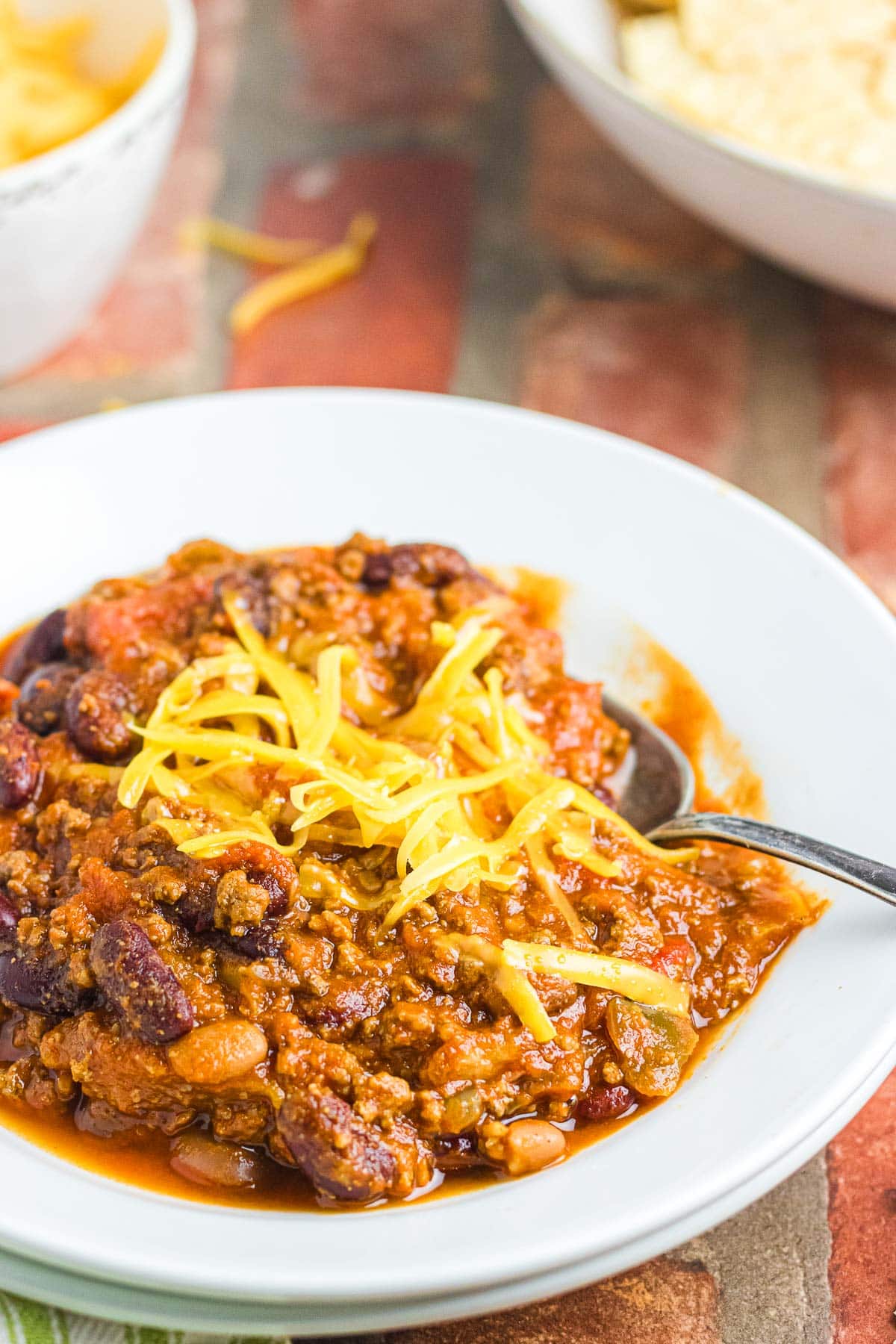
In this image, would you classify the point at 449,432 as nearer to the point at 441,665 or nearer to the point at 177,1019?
the point at 441,665

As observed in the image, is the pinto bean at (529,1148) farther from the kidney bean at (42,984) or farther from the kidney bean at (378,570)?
the kidney bean at (378,570)

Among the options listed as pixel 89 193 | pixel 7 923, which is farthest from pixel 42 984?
pixel 89 193

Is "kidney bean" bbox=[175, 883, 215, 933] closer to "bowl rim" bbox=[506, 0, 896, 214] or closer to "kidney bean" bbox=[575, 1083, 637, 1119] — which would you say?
"kidney bean" bbox=[575, 1083, 637, 1119]

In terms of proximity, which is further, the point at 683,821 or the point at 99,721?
the point at 683,821

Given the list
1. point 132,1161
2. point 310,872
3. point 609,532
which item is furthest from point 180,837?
point 609,532

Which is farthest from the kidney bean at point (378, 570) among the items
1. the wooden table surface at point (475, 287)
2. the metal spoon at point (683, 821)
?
the wooden table surface at point (475, 287)

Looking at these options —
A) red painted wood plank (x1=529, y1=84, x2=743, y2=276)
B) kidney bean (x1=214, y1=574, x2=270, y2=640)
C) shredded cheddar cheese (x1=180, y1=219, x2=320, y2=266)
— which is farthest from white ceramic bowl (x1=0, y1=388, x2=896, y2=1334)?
red painted wood plank (x1=529, y1=84, x2=743, y2=276)

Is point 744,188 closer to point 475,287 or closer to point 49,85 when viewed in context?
point 475,287
